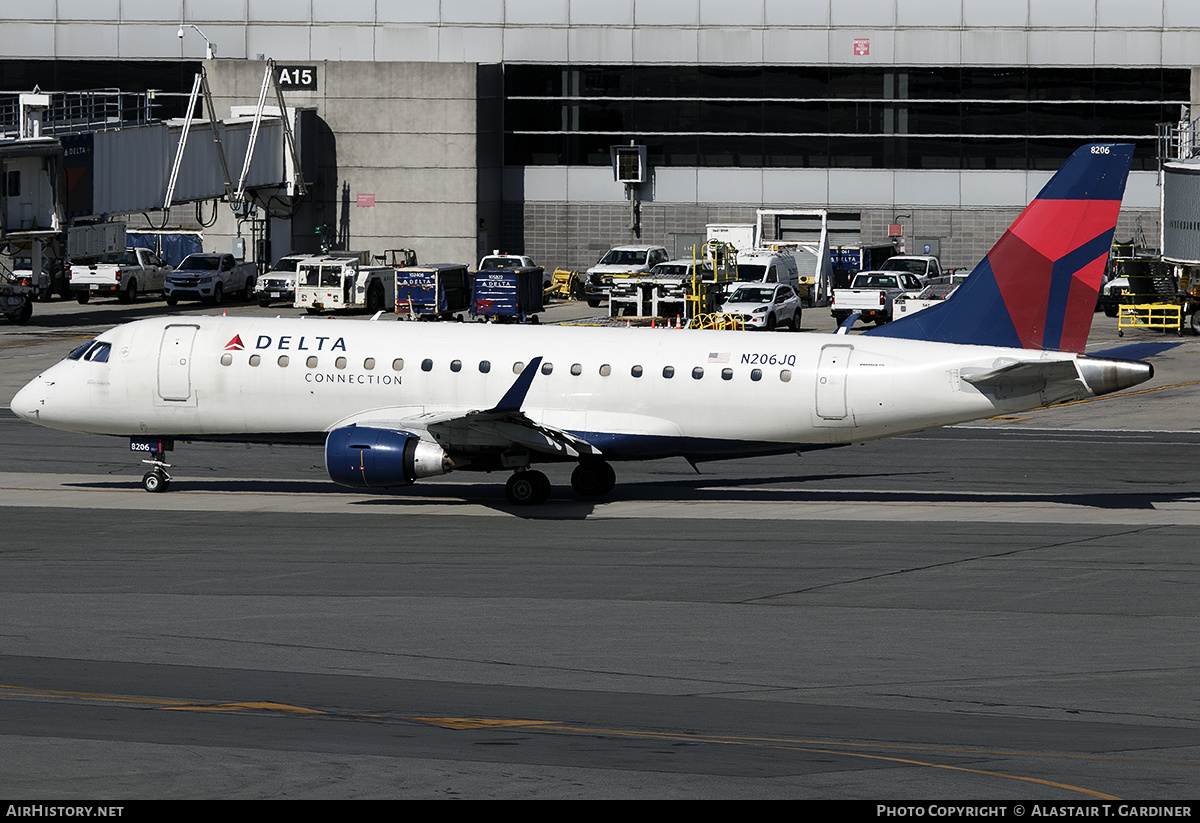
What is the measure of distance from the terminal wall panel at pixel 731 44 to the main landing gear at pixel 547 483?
206ft

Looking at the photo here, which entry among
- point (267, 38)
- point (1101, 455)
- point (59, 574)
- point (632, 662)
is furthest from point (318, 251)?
point (632, 662)

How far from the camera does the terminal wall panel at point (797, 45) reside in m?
93.4

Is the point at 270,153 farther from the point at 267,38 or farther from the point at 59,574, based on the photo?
the point at 59,574

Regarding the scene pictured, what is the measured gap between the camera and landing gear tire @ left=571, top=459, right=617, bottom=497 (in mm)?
35375

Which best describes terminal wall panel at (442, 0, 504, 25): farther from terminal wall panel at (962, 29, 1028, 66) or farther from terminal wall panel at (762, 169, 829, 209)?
terminal wall panel at (962, 29, 1028, 66)

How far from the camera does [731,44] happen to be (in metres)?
94.1

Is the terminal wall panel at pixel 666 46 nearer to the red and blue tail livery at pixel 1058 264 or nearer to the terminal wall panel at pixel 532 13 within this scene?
the terminal wall panel at pixel 532 13

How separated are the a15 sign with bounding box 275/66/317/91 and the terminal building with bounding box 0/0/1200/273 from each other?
0.14 m

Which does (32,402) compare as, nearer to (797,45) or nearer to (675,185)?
(675,185)

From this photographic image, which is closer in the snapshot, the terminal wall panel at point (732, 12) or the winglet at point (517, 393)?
the winglet at point (517, 393)

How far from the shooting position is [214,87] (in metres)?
95.3

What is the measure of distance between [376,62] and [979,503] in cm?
6748

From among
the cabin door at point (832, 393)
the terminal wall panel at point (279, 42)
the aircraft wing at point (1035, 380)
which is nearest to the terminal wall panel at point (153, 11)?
the terminal wall panel at point (279, 42)

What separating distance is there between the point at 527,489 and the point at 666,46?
65090 mm
